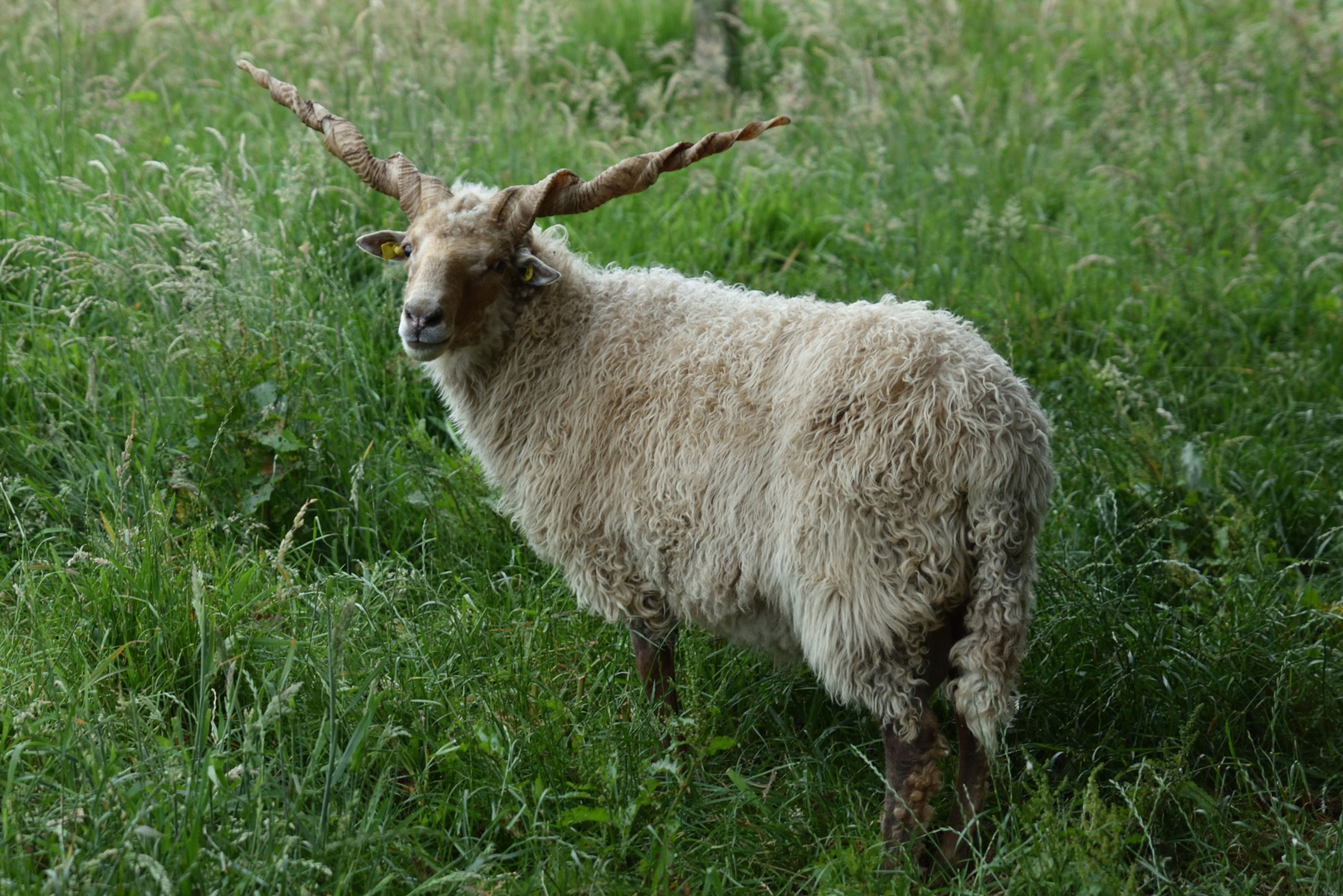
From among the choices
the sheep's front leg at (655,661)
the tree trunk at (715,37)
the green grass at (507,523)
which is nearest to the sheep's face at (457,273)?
the green grass at (507,523)

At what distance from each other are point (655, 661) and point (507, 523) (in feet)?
2.90

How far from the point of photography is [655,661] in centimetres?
332

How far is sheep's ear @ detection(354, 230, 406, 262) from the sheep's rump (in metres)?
0.67

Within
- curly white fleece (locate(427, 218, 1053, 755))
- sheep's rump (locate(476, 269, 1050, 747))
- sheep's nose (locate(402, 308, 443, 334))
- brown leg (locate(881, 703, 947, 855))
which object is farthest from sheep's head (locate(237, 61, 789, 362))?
brown leg (locate(881, 703, 947, 855))

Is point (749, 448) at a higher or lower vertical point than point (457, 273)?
lower

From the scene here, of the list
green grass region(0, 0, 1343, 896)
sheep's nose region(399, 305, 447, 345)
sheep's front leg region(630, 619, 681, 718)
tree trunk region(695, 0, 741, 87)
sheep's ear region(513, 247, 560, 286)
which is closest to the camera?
green grass region(0, 0, 1343, 896)

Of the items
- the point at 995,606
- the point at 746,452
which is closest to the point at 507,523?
the point at 746,452

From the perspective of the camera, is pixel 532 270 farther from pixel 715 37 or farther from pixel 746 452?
pixel 715 37

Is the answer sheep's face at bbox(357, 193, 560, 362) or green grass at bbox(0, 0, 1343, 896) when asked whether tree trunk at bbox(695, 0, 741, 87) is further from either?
sheep's face at bbox(357, 193, 560, 362)

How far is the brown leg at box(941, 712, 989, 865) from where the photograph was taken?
284cm

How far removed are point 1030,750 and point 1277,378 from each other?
236 cm

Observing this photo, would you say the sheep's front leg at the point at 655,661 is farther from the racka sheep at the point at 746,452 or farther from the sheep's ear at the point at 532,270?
the sheep's ear at the point at 532,270

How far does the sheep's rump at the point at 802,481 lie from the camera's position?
267 centimetres

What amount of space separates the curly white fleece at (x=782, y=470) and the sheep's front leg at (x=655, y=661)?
0.20 ft
